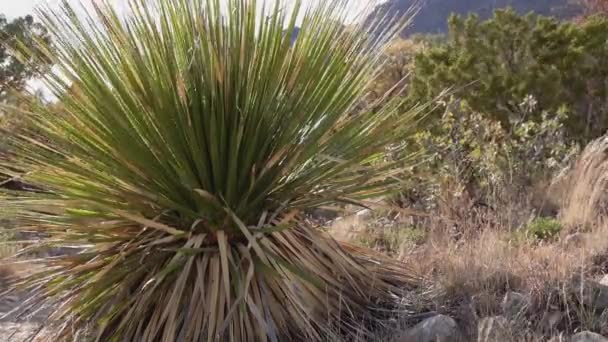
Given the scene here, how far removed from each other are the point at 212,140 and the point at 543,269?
5.93 ft

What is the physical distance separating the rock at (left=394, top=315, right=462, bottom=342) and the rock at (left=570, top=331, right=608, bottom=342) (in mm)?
495

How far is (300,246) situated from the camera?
10.9 feet

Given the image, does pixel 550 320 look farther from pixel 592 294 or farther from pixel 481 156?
pixel 481 156

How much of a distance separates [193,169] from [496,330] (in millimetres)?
1611

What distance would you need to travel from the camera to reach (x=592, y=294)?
126 inches

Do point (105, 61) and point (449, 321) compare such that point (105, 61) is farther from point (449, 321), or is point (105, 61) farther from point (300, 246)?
point (449, 321)

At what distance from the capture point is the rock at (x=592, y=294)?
125 inches

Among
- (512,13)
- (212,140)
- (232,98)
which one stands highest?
(512,13)

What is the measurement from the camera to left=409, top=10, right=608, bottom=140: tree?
13.0 m

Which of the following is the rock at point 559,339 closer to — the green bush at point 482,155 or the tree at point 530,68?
the green bush at point 482,155

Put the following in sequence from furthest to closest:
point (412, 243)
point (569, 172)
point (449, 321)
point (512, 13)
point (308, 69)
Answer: point (512, 13)
point (569, 172)
point (412, 243)
point (308, 69)
point (449, 321)

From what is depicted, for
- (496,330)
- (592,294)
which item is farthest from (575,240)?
(496,330)

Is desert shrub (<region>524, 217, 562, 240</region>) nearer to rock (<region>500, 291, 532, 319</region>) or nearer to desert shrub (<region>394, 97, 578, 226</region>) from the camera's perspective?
desert shrub (<region>394, 97, 578, 226</region>)

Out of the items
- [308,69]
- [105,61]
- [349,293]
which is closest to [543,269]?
[349,293]
